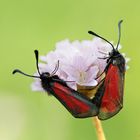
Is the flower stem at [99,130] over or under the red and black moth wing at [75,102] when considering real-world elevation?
under

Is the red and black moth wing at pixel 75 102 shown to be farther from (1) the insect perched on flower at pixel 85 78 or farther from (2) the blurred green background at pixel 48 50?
(2) the blurred green background at pixel 48 50

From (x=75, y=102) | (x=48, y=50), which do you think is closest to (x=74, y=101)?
(x=75, y=102)

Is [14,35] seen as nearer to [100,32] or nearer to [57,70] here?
[100,32]

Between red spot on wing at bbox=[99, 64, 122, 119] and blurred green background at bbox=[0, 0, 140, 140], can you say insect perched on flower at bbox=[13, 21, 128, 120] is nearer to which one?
→ red spot on wing at bbox=[99, 64, 122, 119]

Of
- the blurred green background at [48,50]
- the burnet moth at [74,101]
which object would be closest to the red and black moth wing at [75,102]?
the burnet moth at [74,101]

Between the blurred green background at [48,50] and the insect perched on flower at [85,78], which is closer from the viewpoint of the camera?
the insect perched on flower at [85,78]

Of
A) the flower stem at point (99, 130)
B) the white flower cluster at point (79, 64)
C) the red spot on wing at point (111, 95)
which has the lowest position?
the flower stem at point (99, 130)
